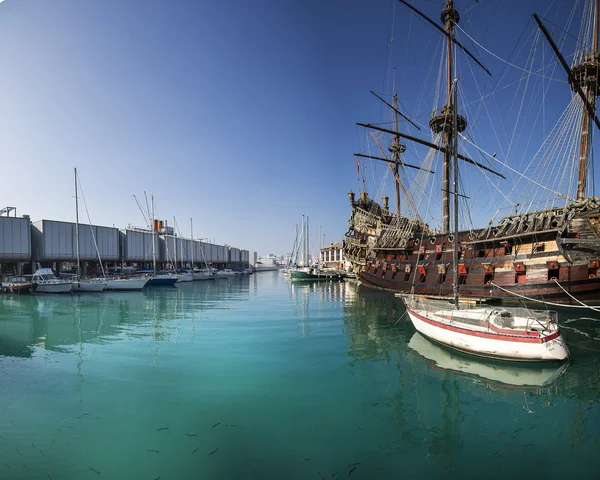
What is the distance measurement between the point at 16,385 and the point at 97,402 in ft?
14.6

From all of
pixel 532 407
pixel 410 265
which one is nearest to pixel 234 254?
pixel 410 265

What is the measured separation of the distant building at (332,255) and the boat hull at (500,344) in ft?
375

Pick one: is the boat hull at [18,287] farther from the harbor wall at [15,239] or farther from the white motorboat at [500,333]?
the white motorboat at [500,333]

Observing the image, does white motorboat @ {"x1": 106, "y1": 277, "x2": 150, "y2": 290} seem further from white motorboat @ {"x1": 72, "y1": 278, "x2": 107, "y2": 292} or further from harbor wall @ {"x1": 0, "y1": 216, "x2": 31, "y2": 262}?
harbor wall @ {"x1": 0, "y1": 216, "x2": 31, "y2": 262}

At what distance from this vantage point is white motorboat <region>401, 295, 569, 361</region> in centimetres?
1188

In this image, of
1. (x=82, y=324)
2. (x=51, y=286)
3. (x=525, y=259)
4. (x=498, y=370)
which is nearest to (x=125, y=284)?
(x=51, y=286)

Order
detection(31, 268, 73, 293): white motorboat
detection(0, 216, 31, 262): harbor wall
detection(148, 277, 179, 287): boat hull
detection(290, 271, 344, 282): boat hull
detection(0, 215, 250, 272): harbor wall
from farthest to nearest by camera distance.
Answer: detection(290, 271, 344, 282): boat hull < detection(148, 277, 179, 287): boat hull < detection(0, 215, 250, 272): harbor wall < detection(0, 216, 31, 262): harbor wall < detection(31, 268, 73, 293): white motorboat

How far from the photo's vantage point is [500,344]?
12.5 m

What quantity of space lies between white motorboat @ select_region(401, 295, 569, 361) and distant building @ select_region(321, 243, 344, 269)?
113499 mm

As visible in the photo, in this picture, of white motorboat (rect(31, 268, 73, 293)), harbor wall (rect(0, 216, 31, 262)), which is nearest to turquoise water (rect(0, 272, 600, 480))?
white motorboat (rect(31, 268, 73, 293))

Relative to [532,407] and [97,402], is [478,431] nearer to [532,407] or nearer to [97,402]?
[532,407]

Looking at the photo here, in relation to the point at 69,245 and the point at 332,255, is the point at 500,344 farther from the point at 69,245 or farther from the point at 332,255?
the point at 332,255

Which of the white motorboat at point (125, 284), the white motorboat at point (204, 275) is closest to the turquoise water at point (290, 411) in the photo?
the white motorboat at point (125, 284)

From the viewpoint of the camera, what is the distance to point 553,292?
79.4 feet
